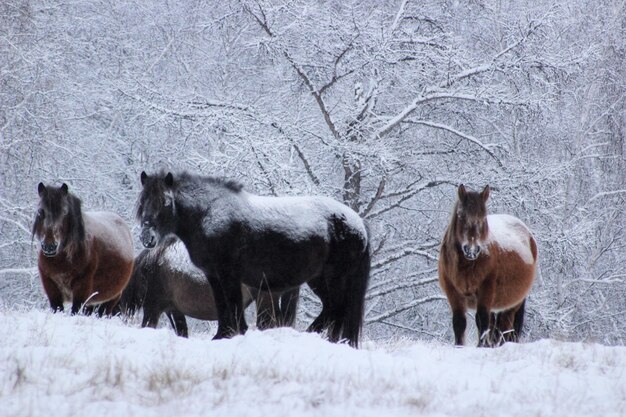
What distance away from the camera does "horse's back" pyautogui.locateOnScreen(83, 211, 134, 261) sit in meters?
10.1

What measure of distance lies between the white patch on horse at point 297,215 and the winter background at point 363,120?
3.84ft

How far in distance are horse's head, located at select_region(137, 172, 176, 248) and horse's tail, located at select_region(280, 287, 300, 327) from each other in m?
1.73

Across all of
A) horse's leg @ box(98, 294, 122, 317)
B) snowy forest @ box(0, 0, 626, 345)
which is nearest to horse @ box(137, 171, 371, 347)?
horse's leg @ box(98, 294, 122, 317)

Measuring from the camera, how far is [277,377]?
5164 mm

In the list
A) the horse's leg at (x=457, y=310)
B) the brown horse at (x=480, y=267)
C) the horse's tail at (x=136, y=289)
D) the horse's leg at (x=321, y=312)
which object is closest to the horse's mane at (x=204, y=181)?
the horse's leg at (x=321, y=312)

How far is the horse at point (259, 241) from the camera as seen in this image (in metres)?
8.02

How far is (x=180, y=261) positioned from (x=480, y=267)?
428cm

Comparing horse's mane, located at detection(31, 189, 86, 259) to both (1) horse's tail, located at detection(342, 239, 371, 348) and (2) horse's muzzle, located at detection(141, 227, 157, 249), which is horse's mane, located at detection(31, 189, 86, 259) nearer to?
(2) horse's muzzle, located at detection(141, 227, 157, 249)

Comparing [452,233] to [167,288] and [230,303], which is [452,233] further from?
[167,288]

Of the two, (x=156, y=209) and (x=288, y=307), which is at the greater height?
(x=156, y=209)

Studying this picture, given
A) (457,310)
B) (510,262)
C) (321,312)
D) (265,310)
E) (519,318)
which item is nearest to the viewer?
(321,312)

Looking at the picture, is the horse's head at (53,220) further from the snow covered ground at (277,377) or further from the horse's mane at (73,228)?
the snow covered ground at (277,377)

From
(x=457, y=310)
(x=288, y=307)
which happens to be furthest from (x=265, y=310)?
(x=457, y=310)

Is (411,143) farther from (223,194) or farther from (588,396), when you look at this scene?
(588,396)
